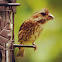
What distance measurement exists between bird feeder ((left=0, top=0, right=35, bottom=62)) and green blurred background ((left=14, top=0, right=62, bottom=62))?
155cm

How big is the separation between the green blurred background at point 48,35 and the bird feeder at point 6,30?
5.08 feet

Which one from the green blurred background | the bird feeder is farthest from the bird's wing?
the green blurred background

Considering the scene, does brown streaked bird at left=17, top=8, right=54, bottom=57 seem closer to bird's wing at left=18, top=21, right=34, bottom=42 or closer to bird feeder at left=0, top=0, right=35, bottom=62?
bird's wing at left=18, top=21, right=34, bottom=42

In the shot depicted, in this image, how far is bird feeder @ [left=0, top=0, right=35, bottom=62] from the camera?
2.93m

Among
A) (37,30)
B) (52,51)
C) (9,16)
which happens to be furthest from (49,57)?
(9,16)

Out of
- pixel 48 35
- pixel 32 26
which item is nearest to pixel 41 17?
pixel 32 26

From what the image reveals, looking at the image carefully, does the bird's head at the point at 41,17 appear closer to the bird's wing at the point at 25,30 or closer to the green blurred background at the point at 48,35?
the bird's wing at the point at 25,30

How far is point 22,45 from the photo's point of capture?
3.14 m

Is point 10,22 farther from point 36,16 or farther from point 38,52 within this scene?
point 38,52

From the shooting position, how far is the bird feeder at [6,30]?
293 centimetres

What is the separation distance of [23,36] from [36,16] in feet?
0.68

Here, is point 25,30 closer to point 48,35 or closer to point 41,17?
point 41,17

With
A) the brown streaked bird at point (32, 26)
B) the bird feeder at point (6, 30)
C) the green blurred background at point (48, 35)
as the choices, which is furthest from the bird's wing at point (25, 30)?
the green blurred background at point (48, 35)

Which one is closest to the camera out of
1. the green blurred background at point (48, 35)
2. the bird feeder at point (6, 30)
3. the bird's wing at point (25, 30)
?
the bird feeder at point (6, 30)
